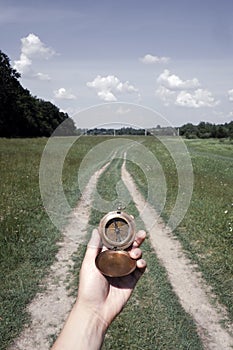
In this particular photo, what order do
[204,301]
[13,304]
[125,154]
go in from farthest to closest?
[204,301] < [13,304] < [125,154]

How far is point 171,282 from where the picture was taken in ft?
21.0

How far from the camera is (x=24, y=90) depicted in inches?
3856

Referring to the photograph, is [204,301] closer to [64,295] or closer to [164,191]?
[64,295]

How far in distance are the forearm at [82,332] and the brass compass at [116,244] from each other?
24 cm

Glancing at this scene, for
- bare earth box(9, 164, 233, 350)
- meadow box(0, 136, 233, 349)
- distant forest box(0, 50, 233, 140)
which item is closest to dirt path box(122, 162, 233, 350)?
bare earth box(9, 164, 233, 350)

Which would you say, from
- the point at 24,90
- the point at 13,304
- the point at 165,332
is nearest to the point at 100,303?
the point at 165,332

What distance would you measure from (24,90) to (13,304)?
9676 centimetres

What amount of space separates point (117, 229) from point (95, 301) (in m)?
0.39

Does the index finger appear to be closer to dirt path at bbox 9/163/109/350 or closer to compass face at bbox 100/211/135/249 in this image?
compass face at bbox 100/211/135/249

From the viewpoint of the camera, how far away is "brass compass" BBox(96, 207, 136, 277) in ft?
6.76

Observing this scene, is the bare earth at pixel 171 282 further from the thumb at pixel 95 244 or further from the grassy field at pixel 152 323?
the thumb at pixel 95 244

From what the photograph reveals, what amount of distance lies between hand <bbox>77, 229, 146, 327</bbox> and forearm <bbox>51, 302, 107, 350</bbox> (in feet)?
0.13

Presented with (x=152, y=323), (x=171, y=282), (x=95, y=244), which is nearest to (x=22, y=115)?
(x=171, y=282)

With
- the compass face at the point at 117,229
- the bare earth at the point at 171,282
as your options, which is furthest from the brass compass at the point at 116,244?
the bare earth at the point at 171,282
